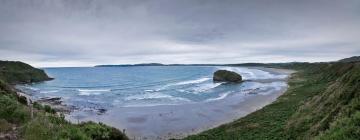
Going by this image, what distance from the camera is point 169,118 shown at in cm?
3866

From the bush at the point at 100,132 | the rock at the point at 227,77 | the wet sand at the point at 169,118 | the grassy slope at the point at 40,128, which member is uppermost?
the grassy slope at the point at 40,128

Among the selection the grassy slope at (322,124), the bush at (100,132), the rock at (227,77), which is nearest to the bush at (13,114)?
the bush at (100,132)

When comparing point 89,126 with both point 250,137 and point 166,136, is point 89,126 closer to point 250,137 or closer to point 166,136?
point 250,137

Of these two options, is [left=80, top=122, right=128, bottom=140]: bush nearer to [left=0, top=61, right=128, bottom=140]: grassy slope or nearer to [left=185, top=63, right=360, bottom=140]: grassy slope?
[left=0, top=61, right=128, bottom=140]: grassy slope

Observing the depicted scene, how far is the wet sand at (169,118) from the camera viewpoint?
3160 centimetres

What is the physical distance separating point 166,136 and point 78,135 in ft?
57.3

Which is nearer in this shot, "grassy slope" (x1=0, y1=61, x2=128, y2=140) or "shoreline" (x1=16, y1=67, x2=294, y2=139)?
"grassy slope" (x1=0, y1=61, x2=128, y2=140)

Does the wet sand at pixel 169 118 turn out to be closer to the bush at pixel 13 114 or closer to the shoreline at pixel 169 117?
the shoreline at pixel 169 117

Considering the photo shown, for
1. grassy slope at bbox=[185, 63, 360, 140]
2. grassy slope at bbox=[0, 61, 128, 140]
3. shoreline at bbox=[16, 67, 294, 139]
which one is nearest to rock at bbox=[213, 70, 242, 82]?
shoreline at bbox=[16, 67, 294, 139]

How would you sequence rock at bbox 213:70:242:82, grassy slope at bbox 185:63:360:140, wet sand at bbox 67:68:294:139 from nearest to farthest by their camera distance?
grassy slope at bbox 185:63:360:140
wet sand at bbox 67:68:294:139
rock at bbox 213:70:242:82

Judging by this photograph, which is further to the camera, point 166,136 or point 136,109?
point 136,109

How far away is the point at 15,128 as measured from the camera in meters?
13.2

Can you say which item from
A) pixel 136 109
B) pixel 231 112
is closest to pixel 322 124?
pixel 231 112

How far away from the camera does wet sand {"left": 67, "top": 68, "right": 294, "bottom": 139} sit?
1244 inches
